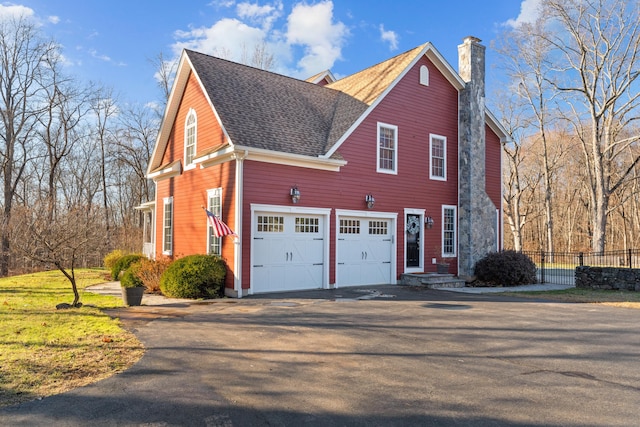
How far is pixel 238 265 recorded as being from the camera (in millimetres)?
12531

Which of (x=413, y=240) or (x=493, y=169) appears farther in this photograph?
(x=493, y=169)

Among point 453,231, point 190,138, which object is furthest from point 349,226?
point 190,138

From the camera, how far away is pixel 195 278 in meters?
12.3

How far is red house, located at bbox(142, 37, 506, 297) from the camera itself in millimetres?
13266

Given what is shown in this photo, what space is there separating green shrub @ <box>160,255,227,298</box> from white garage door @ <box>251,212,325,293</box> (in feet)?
3.29

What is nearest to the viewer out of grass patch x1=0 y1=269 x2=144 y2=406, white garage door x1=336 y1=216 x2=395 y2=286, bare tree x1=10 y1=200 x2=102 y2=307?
grass patch x1=0 y1=269 x2=144 y2=406

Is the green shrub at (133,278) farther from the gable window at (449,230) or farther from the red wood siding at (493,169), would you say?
the red wood siding at (493,169)

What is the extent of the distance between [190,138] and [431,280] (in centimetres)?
996

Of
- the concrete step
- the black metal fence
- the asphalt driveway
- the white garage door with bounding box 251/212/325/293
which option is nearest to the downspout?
the white garage door with bounding box 251/212/325/293

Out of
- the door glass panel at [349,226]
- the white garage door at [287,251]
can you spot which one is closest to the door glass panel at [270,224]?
the white garage door at [287,251]

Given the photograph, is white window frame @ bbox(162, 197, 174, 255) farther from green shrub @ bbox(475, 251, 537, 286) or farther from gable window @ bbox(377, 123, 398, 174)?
green shrub @ bbox(475, 251, 537, 286)

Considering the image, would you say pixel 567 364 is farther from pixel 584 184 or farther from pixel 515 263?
pixel 584 184

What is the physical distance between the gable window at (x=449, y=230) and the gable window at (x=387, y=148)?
3076 mm

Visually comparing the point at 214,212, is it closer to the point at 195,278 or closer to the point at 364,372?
the point at 195,278
